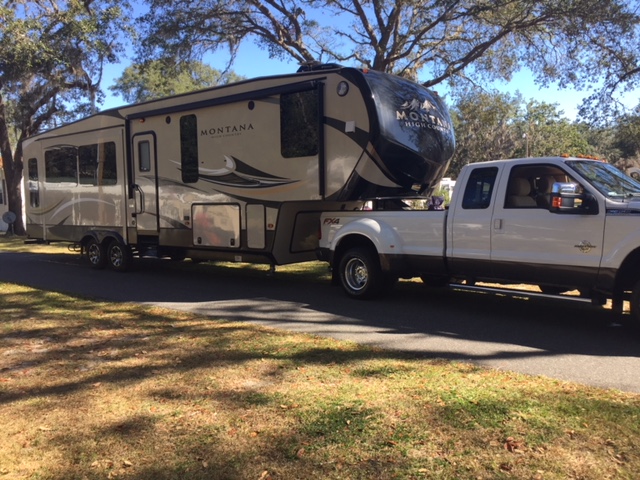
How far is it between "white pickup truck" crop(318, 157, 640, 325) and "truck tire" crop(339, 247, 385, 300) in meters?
0.02

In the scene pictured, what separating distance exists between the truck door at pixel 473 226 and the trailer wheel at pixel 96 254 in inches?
346

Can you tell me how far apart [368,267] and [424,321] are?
1.48 m

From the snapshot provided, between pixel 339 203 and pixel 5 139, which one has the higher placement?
pixel 5 139

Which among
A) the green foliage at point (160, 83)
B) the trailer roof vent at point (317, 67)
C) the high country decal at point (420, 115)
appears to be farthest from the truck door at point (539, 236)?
the green foliage at point (160, 83)

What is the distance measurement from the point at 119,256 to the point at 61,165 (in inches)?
127

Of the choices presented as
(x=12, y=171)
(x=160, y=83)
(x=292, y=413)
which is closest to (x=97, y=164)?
(x=292, y=413)

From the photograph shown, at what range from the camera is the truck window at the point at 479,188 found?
285 inches

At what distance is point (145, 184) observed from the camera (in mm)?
11578

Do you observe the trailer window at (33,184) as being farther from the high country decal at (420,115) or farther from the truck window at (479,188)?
the truck window at (479,188)

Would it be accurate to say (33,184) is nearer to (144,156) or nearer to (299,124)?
(144,156)

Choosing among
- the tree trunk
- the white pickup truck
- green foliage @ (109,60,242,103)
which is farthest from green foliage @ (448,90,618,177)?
the white pickup truck

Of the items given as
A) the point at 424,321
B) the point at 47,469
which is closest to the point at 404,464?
the point at 47,469

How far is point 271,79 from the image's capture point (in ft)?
30.5

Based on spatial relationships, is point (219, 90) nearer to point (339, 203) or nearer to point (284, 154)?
point (284, 154)
